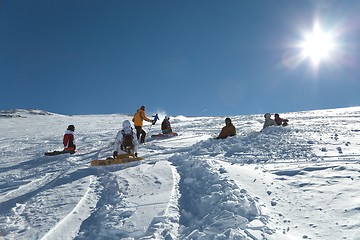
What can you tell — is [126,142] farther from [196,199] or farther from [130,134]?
[196,199]

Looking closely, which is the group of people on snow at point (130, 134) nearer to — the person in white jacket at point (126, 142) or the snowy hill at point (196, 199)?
the person in white jacket at point (126, 142)

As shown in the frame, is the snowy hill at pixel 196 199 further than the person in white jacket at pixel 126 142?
No

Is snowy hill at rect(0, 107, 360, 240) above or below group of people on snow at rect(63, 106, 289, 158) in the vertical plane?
below

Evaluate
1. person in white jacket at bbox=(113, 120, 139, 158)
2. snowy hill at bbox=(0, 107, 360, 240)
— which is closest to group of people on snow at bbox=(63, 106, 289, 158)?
person in white jacket at bbox=(113, 120, 139, 158)

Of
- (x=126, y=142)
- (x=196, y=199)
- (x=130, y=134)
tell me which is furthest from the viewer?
(x=130, y=134)

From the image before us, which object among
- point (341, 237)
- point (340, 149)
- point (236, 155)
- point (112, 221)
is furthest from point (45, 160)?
point (341, 237)

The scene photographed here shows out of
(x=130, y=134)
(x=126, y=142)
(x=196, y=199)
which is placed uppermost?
(x=130, y=134)

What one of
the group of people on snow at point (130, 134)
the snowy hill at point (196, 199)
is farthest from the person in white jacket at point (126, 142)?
the snowy hill at point (196, 199)

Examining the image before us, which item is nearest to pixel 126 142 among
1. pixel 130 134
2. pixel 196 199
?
pixel 130 134

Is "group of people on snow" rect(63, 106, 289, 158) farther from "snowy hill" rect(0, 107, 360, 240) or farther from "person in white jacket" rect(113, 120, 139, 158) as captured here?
"snowy hill" rect(0, 107, 360, 240)

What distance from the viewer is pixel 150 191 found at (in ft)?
22.6

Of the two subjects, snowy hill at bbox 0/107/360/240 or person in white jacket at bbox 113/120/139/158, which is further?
person in white jacket at bbox 113/120/139/158

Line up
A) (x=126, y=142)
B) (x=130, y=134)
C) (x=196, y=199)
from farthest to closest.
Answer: (x=130, y=134) < (x=126, y=142) < (x=196, y=199)

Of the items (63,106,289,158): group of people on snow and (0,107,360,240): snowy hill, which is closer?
(0,107,360,240): snowy hill
